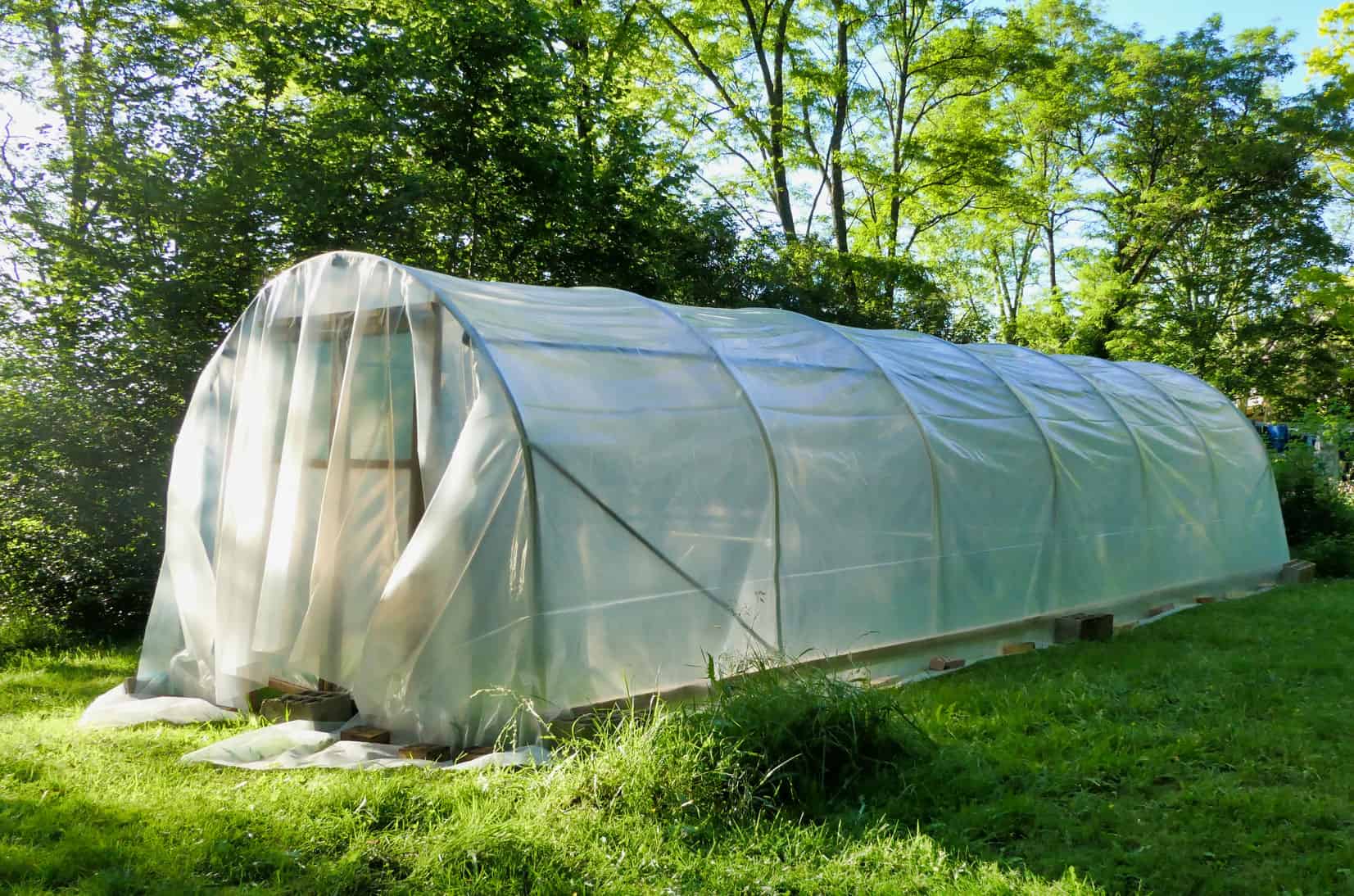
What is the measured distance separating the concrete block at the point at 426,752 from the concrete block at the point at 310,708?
2.43ft

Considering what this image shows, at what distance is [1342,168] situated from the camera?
20562mm

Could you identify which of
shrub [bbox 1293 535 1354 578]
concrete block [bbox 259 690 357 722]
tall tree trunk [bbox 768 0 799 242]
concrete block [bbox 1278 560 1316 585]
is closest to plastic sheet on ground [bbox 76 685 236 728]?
concrete block [bbox 259 690 357 722]

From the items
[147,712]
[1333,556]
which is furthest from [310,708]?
[1333,556]

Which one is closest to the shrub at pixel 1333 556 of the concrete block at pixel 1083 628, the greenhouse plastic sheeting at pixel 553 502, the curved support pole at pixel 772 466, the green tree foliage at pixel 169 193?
the greenhouse plastic sheeting at pixel 553 502

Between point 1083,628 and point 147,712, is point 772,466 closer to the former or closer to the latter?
point 1083,628

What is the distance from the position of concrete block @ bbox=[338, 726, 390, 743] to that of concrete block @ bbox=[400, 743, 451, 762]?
8.3 inches

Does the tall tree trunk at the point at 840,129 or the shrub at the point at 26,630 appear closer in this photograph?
the shrub at the point at 26,630

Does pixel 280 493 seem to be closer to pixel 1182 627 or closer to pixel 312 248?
pixel 312 248

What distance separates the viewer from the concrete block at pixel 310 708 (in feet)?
17.5

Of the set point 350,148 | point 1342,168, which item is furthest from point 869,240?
point 350,148

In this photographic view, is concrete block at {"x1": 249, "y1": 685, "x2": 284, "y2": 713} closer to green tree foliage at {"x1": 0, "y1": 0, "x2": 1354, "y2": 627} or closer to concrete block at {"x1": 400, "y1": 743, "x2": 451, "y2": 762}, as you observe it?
concrete block at {"x1": 400, "y1": 743, "x2": 451, "y2": 762}

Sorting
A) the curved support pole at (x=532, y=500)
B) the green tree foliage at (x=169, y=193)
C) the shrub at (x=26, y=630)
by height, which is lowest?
the shrub at (x=26, y=630)

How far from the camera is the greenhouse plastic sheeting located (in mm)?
4980

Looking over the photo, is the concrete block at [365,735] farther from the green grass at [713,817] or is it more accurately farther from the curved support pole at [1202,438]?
the curved support pole at [1202,438]
